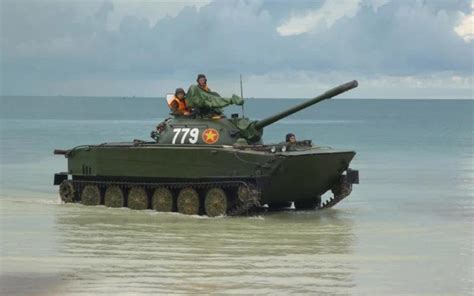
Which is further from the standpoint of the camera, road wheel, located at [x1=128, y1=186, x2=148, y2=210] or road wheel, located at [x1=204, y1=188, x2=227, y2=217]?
road wheel, located at [x1=128, y1=186, x2=148, y2=210]

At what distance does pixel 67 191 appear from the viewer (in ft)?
82.1

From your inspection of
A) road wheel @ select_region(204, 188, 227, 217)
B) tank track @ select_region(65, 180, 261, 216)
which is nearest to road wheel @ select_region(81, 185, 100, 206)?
tank track @ select_region(65, 180, 261, 216)

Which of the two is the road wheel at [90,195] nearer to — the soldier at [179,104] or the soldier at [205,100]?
the soldier at [179,104]

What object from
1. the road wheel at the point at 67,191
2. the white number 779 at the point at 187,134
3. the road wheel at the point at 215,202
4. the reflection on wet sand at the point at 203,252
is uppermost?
the white number 779 at the point at 187,134

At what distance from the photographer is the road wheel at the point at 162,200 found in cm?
2294

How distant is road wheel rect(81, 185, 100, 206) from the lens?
24.4 meters

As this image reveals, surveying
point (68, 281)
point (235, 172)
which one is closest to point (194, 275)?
point (68, 281)

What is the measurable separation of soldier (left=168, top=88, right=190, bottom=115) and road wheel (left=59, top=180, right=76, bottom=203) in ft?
9.95

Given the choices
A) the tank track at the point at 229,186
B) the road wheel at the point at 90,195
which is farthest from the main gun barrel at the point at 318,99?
the road wheel at the point at 90,195

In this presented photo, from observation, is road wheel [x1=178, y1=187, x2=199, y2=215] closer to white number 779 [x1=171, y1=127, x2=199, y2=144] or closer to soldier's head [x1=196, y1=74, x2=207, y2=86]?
white number 779 [x1=171, y1=127, x2=199, y2=144]

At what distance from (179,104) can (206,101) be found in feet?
2.67

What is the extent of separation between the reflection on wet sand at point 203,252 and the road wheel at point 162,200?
1.30 feet

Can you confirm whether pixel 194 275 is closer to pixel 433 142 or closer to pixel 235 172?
pixel 235 172

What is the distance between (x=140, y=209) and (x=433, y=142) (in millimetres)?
45026
